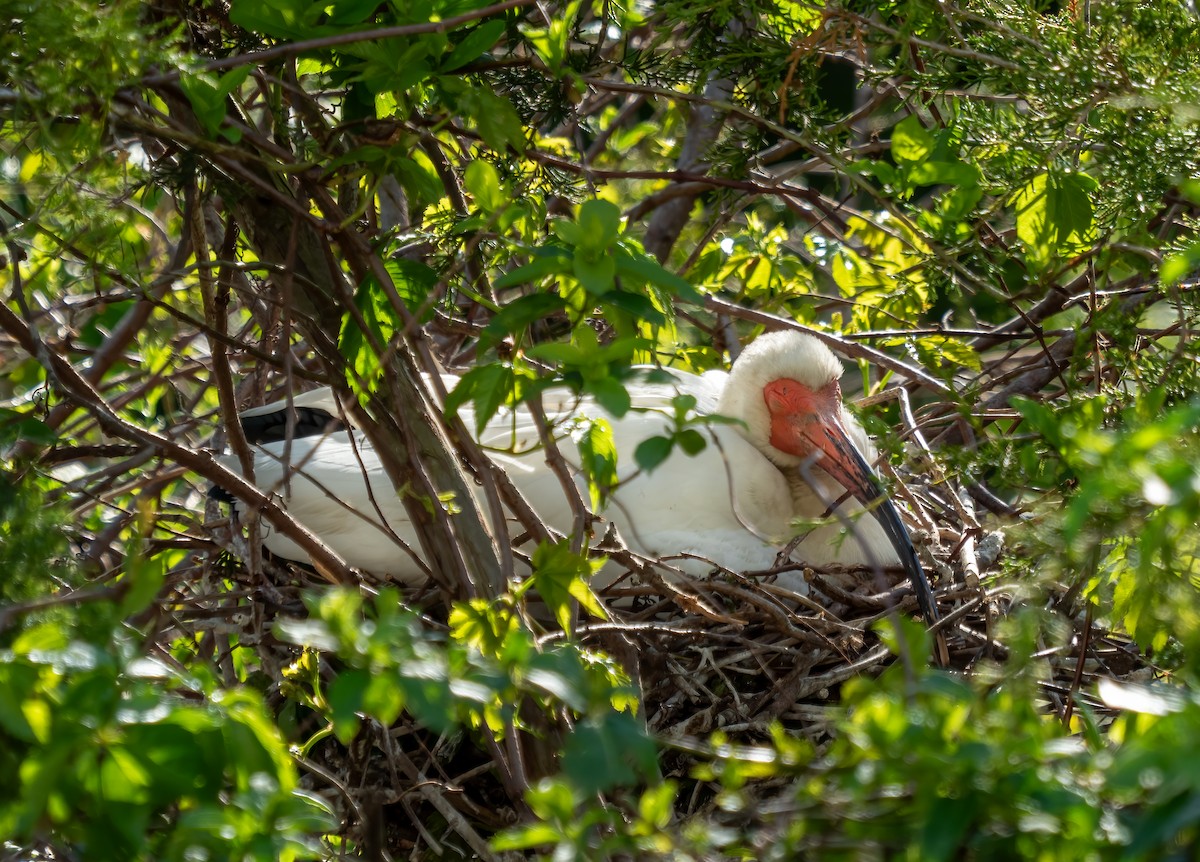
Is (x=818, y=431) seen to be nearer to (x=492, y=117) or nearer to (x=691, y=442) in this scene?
(x=492, y=117)

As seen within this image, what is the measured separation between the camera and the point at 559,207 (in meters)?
3.11

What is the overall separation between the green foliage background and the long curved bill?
91 millimetres

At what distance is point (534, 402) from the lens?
2.39m

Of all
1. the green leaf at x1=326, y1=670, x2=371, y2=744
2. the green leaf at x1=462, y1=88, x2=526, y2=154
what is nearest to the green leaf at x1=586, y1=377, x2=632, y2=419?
the green leaf at x1=326, y1=670, x2=371, y2=744

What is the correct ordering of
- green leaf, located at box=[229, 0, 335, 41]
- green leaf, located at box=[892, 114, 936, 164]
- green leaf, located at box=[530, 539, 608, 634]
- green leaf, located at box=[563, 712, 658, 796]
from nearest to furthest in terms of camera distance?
green leaf, located at box=[563, 712, 658, 796] → green leaf, located at box=[229, 0, 335, 41] → green leaf, located at box=[530, 539, 608, 634] → green leaf, located at box=[892, 114, 936, 164]

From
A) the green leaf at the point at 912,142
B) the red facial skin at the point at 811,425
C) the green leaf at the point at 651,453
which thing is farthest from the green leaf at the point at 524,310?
the red facial skin at the point at 811,425

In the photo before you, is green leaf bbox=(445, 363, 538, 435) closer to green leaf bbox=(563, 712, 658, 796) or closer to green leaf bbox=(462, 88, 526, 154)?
green leaf bbox=(462, 88, 526, 154)

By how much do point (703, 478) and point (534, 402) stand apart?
1400mm

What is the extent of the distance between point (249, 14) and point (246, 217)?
59cm

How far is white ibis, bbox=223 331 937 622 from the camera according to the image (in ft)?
11.2

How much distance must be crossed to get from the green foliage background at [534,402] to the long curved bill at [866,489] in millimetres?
91

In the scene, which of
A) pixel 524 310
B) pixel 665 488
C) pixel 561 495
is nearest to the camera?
pixel 524 310

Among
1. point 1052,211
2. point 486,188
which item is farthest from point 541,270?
point 1052,211

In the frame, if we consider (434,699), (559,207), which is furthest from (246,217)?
(434,699)
